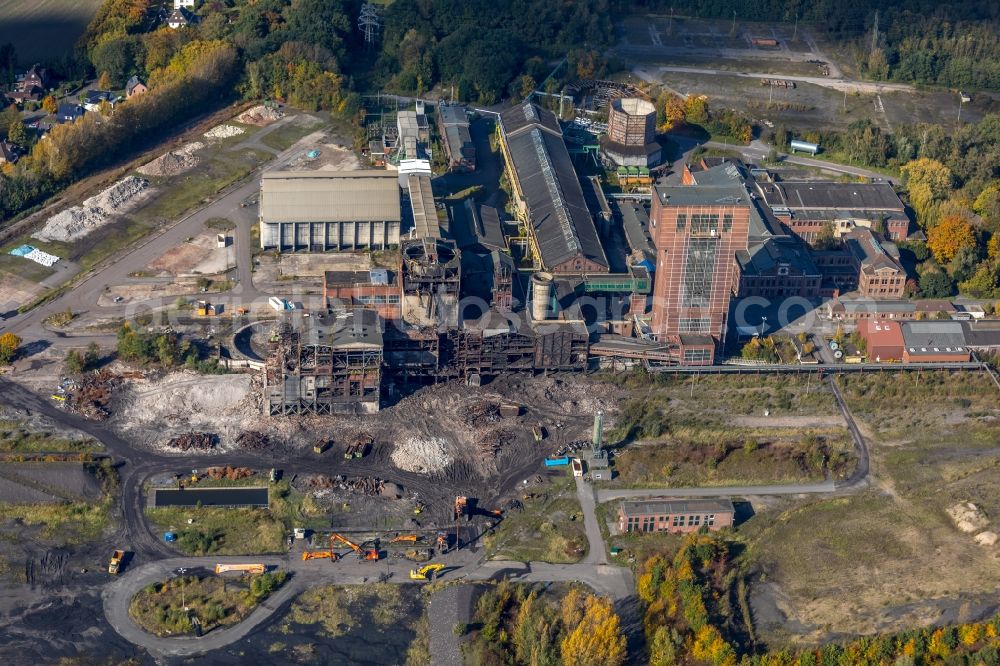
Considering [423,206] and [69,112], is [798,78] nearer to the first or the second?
[423,206]

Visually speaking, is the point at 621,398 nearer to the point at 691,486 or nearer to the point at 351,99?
the point at 691,486

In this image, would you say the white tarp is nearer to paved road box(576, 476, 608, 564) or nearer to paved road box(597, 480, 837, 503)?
paved road box(576, 476, 608, 564)

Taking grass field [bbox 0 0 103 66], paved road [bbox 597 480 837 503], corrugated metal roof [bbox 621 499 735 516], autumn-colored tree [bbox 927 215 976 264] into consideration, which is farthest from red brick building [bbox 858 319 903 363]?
grass field [bbox 0 0 103 66]

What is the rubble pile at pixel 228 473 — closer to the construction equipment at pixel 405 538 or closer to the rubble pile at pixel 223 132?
the construction equipment at pixel 405 538

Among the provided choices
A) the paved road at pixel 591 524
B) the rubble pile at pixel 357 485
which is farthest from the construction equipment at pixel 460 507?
the paved road at pixel 591 524

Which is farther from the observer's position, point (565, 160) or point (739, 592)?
point (565, 160)

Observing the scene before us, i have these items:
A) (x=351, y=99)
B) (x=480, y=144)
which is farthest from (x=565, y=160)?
(x=351, y=99)
